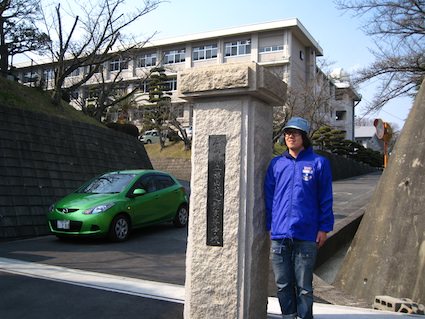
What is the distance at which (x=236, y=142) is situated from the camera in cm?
364

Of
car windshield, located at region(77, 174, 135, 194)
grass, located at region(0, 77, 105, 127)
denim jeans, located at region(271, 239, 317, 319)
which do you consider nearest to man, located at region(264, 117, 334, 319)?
denim jeans, located at region(271, 239, 317, 319)

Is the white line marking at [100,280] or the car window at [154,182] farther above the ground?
the car window at [154,182]

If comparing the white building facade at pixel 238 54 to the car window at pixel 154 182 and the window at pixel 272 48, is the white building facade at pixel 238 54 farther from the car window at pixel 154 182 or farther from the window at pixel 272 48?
the car window at pixel 154 182

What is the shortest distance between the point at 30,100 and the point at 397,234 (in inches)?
547

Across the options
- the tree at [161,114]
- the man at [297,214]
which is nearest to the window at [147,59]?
the tree at [161,114]

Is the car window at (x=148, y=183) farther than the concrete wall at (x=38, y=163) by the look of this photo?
No

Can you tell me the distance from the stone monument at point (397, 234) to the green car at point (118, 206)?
4.59m

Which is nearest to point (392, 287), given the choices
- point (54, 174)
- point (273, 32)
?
point (54, 174)

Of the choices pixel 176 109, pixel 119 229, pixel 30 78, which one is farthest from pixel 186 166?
Result: pixel 119 229

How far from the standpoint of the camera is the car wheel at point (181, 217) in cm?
1108

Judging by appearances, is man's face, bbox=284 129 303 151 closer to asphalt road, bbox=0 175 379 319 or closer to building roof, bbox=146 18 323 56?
asphalt road, bbox=0 175 379 319

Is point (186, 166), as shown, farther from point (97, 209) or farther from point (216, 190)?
point (216, 190)

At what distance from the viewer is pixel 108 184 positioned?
9797 mm

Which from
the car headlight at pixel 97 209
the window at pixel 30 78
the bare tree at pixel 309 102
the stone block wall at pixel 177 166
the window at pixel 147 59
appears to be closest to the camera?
the car headlight at pixel 97 209
